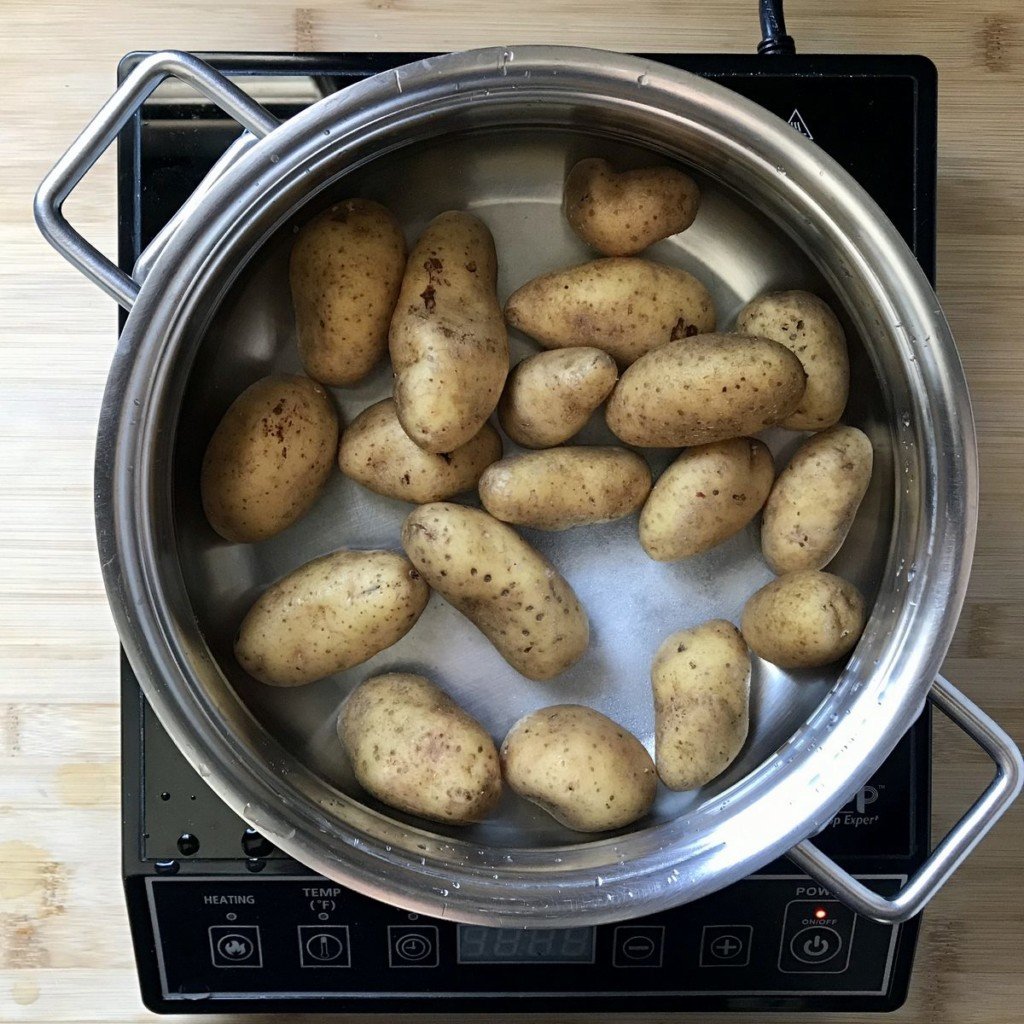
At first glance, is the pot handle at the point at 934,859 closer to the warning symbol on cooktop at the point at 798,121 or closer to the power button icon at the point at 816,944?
the power button icon at the point at 816,944

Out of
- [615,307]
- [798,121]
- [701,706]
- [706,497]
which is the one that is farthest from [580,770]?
[798,121]

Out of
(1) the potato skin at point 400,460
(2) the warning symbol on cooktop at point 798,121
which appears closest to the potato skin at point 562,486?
(1) the potato skin at point 400,460

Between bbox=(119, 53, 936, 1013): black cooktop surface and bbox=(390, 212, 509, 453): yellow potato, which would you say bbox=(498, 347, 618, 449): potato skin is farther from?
bbox=(119, 53, 936, 1013): black cooktop surface

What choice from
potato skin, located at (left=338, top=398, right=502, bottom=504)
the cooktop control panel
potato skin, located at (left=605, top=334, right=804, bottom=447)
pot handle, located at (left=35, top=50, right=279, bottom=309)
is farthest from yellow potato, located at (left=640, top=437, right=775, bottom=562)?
pot handle, located at (left=35, top=50, right=279, bottom=309)

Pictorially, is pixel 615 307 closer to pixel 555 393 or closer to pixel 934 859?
pixel 555 393

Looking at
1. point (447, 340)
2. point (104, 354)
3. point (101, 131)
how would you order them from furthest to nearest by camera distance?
point (104, 354) → point (447, 340) → point (101, 131)

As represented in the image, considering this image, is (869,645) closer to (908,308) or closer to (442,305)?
(908,308)

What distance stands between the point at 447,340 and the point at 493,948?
0.40m

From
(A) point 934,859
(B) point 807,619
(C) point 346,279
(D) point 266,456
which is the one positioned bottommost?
(A) point 934,859

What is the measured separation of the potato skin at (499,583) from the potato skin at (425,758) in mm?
63

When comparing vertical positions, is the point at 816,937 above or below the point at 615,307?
below

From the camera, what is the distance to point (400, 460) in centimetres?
73

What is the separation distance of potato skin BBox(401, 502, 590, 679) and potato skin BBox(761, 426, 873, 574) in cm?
15

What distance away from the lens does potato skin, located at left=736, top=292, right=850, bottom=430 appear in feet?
2.35
